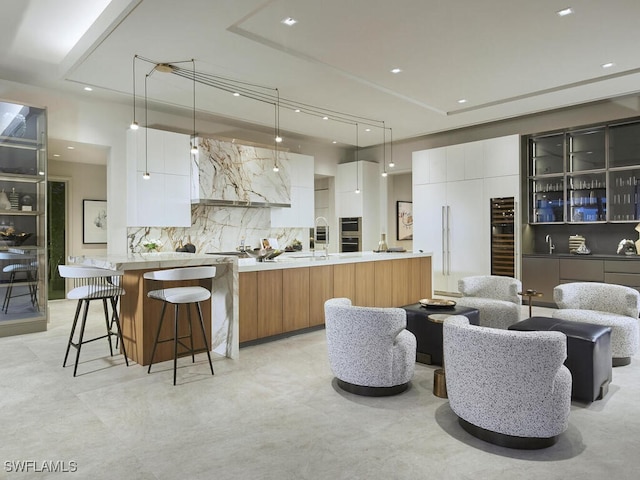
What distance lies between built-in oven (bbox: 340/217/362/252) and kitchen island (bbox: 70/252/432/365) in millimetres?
3020

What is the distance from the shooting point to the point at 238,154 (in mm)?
7184

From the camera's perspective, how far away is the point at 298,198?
834cm

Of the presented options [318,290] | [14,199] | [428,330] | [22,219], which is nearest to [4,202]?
[14,199]

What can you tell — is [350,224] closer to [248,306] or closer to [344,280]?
[344,280]

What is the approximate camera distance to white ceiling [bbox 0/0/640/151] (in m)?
3.69

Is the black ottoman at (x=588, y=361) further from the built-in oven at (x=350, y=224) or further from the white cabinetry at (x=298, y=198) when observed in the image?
the built-in oven at (x=350, y=224)

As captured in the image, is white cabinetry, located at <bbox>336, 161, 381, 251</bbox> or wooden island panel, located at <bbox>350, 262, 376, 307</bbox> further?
white cabinetry, located at <bbox>336, 161, 381, 251</bbox>

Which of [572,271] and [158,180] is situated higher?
Result: [158,180]

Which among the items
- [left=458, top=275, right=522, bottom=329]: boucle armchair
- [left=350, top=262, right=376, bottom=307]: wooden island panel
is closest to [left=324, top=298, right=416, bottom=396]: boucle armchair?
[left=458, top=275, right=522, bottom=329]: boucle armchair

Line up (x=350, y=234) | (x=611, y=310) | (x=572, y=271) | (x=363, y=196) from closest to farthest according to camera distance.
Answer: (x=611, y=310) < (x=572, y=271) < (x=363, y=196) < (x=350, y=234)

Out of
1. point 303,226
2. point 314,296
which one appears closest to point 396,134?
point 303,226

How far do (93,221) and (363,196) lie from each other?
5.22m

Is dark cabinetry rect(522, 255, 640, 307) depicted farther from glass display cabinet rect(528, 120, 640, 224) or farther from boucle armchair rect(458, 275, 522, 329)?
boucle armchair rect(458, 275, 522, 329)

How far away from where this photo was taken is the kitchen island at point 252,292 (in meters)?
3.95
